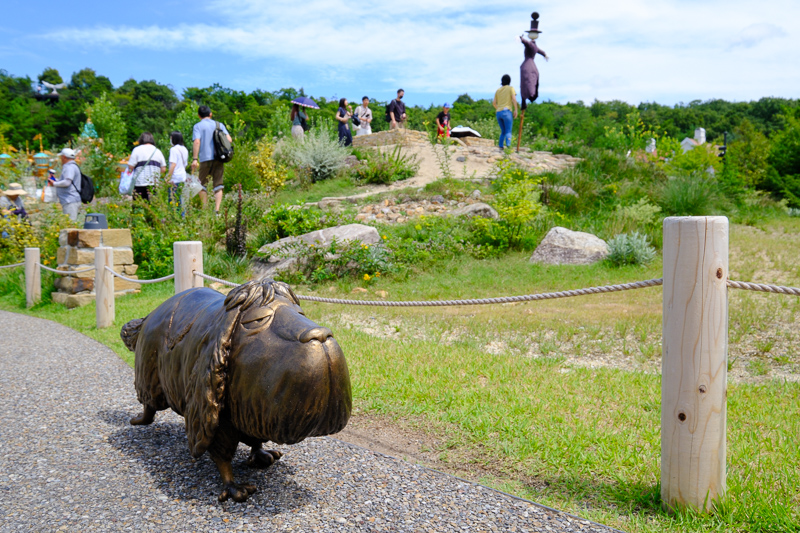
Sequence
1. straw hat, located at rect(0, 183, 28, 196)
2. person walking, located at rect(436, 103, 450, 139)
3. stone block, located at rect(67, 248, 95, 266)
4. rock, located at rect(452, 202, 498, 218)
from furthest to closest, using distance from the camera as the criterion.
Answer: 1. person walking, located at rect(436, 103, 450, 139)
2. straw hat, located at rect(0, 183, 28, 196)
3. rock, located at rect(452, 202, 498, 218)
4. stone block, located at rect(67, 248, 95, 266)

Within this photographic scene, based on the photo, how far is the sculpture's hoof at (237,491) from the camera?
96.6 inches

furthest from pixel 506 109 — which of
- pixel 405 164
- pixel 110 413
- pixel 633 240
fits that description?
pixel 110 413

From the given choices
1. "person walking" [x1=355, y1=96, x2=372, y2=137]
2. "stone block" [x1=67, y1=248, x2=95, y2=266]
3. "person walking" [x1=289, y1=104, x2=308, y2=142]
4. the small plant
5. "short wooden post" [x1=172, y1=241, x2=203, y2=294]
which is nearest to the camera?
"short wooden post" [x1=172, y1=241, x2=203, y2=294]

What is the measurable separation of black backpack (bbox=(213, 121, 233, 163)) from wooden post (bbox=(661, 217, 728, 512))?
9456mm

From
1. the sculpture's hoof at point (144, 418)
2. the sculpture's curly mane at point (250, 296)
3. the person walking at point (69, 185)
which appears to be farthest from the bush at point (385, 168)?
the sculpture's curly mane at point (250, 296)

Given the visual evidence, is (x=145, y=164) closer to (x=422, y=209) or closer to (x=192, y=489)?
(x=422, y=209)

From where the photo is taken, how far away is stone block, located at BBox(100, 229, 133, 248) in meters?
8.85

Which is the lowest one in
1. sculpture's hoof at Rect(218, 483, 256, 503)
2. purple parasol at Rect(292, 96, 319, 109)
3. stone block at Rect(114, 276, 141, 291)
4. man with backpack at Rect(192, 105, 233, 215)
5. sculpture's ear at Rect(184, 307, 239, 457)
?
sculpture's hoof at Rect(218, 483, 256, 503)

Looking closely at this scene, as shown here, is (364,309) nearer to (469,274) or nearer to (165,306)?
(469,274)

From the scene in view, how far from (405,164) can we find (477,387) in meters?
12.4

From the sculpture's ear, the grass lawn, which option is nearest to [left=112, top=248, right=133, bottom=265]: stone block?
the grass lawn

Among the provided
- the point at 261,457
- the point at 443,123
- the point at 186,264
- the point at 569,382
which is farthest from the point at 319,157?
the point at 261,457

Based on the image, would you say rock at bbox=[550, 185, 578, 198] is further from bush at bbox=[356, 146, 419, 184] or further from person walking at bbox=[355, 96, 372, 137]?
person walking at bbox=[355, 96, 372, 137]

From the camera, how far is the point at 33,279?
924 centimetres
